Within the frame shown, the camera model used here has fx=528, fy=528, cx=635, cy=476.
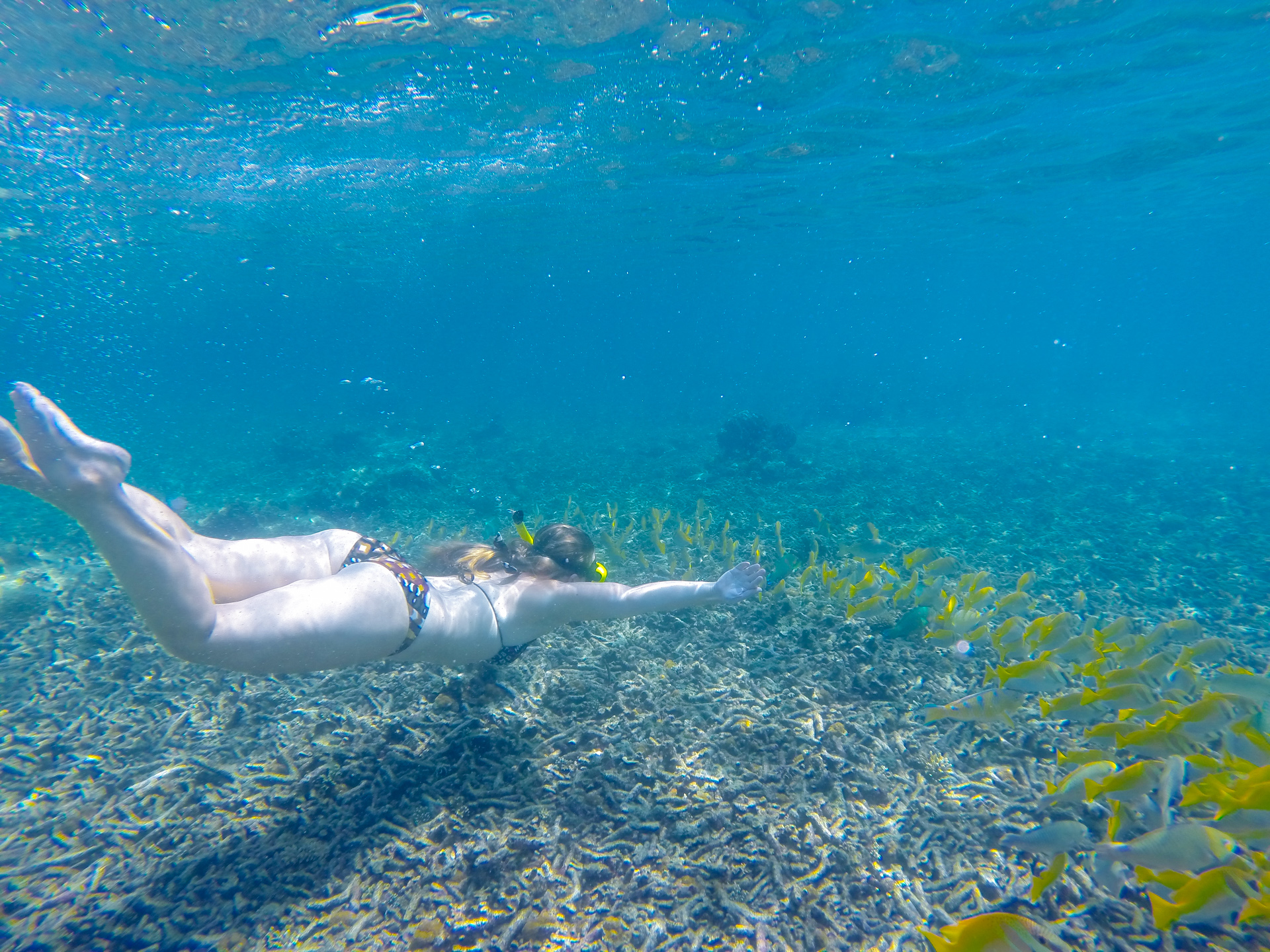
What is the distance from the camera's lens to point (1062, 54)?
43.7 ft

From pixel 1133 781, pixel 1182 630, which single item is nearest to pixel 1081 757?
pixel 1133 781

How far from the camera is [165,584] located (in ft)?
8.61

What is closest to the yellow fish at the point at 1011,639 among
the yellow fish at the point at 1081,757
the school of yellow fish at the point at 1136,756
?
the school of yellow fish at the point at 1136,756

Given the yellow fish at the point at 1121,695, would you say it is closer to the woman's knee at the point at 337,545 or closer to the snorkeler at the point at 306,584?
the snorkeler at the point at 306,584

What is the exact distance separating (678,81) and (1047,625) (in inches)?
620

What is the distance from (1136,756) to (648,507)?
874 cm

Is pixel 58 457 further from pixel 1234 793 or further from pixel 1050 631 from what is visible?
pixel 1050 631

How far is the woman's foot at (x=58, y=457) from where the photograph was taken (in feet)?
8.58

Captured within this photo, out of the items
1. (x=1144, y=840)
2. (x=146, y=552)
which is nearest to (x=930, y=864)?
(x=1144, y=840)

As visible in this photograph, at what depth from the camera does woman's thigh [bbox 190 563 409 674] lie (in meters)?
2.88

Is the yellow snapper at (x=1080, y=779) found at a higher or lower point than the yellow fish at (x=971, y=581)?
higher

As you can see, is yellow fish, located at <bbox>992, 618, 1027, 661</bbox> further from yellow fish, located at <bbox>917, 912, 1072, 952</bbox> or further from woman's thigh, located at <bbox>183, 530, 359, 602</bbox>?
A: woman's thigh, located at <bbox>183, 530, 359, 602</bbox>

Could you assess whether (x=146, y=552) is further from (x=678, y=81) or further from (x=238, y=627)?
(x=678, y=81)

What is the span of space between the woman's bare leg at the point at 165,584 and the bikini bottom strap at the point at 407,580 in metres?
0.31
